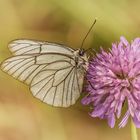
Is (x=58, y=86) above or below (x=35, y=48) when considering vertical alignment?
below

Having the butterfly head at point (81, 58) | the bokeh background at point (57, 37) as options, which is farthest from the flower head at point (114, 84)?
the bokeh background at point (57, 37)

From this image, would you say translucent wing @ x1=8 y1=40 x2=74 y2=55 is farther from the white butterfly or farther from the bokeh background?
the bokeh background

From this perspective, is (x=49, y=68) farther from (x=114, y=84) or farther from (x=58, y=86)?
(x=114, y=84)

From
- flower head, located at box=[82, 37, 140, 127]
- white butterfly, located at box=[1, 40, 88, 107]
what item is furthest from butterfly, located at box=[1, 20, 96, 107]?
flower head, located at box=[82, 37, 140, 127]

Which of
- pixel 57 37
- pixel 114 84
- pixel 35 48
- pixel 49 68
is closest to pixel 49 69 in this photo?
pixel 49 68

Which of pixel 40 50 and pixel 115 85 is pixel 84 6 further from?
pixel 115 85
